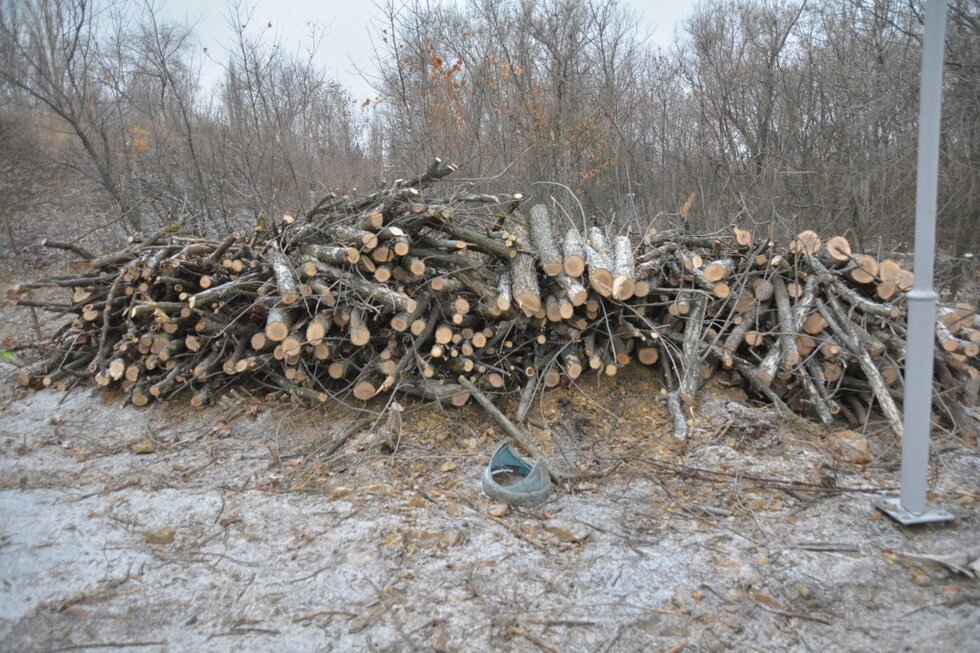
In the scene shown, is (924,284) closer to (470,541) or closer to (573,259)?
(573,259)

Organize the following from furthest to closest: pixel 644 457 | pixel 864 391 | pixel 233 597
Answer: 1. pixel 864 391
2. pixel 644 457
3. pixel 233 597

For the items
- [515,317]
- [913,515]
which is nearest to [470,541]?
[515,317]

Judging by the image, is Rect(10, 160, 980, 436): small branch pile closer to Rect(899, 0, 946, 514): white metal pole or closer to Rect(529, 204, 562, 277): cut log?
Rect(529, 204, 562, 277): cut log

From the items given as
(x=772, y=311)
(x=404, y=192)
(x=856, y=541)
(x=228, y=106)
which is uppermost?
(x=228, y=106)

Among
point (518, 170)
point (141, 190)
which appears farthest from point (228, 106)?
point (518, 170)

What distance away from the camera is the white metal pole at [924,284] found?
284 cm

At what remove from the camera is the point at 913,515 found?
3.23m

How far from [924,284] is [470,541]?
264 cm

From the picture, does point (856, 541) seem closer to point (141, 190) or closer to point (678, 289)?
point (678, 289)

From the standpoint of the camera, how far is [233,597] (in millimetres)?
2908

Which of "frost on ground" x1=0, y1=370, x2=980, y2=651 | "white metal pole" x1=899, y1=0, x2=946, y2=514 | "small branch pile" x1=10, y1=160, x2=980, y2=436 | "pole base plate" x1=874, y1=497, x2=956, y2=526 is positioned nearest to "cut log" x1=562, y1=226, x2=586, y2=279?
"small branch pile" x1=10, y1=160, x2=980, y2=436

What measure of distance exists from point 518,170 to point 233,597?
11.0 meters

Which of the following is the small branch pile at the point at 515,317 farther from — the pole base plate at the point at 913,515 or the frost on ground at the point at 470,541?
the pole base plate at the point at 913,515

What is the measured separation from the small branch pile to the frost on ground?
348 millimetres
